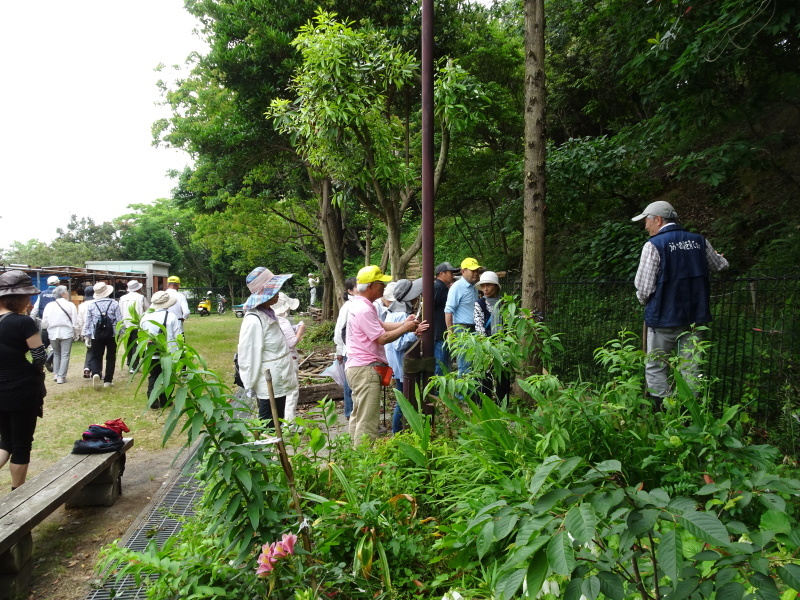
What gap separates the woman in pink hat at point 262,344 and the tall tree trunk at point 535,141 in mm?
2369

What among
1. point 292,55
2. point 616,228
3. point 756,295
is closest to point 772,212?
point 616,228

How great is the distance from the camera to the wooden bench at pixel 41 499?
11.2 ft

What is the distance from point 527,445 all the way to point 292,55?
33.5 ft

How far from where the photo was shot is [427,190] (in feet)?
15.9

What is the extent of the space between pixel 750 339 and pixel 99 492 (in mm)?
6360

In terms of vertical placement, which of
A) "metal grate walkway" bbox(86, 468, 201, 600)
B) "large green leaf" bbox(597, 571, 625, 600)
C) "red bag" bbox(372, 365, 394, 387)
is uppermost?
"large green leaf" bbox(597, 571, 625, 600)

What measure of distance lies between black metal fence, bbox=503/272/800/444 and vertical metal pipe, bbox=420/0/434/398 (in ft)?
3.94

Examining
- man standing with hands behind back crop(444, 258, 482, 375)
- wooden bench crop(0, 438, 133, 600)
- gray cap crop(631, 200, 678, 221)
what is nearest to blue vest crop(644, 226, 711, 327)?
gray cap crop(631, 200, 678, 221)

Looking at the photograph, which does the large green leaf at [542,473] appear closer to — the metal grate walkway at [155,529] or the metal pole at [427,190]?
the metal grate walkway at [155,529]

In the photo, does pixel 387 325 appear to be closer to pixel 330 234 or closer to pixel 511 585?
pixel 511 585

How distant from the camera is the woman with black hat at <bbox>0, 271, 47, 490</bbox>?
443 cm

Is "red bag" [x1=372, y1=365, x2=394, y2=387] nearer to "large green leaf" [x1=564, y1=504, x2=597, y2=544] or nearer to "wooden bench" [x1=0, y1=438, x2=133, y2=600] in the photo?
"wooden bench" [x1=0, y1=438, x2=133, y2=600]

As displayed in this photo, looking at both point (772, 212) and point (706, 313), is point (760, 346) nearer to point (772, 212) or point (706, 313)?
point (706, 313)

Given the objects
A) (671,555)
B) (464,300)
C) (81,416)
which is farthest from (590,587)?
(81,416)
